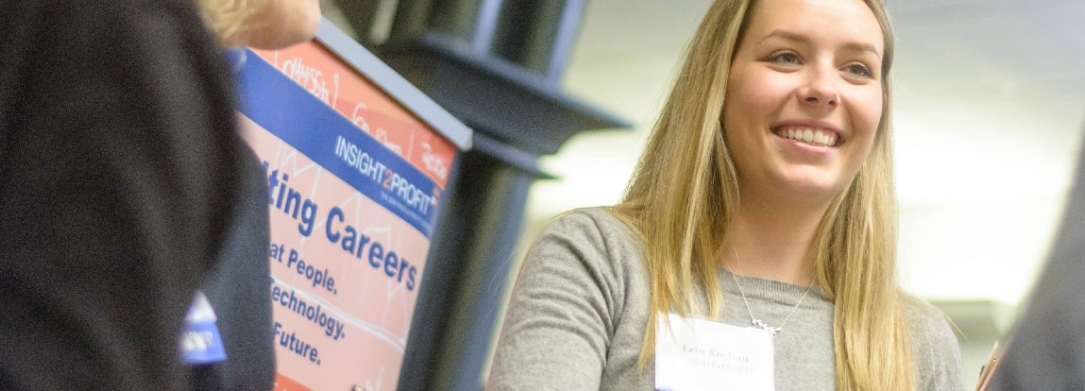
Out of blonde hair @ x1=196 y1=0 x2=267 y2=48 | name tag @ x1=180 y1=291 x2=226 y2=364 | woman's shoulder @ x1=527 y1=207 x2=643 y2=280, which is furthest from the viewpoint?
woman's shoulder @ x1=527 y1=207 x2=643 y2=280

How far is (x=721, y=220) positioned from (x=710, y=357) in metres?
0.25

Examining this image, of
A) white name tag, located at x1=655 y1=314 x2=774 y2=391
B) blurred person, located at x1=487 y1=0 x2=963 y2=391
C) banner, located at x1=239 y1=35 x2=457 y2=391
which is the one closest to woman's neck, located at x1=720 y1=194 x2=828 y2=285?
blurred person, located at x1=487 y1=0 x2=963 y2=391

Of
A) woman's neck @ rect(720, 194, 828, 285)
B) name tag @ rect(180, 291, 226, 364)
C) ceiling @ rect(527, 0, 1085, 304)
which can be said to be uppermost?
ceiling @ rect(527, 0, 1085, 304)

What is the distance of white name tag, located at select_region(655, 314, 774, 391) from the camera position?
1.60 meters

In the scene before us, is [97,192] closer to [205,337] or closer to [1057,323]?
[1057,323]

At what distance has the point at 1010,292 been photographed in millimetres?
7988

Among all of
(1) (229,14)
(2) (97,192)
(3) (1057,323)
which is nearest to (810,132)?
(1) (229,14)

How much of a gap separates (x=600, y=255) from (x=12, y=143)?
44.8 inches

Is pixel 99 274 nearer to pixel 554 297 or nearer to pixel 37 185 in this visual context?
pixel 37 185

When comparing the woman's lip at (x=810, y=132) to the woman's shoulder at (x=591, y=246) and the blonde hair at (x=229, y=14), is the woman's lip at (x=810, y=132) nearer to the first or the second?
the woman's shoulder at (x=591, y=246)

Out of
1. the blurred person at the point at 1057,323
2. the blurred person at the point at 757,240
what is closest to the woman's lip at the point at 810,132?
the blurred person at the point at 757,240

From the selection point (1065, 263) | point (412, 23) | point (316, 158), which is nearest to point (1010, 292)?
point (412, 23)

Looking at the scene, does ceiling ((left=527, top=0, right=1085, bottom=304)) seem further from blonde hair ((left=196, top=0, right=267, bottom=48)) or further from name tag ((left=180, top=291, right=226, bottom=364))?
blonde hair ((left=196, top=0, right=267, bottom=48))

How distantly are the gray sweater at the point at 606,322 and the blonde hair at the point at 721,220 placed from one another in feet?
0.09
